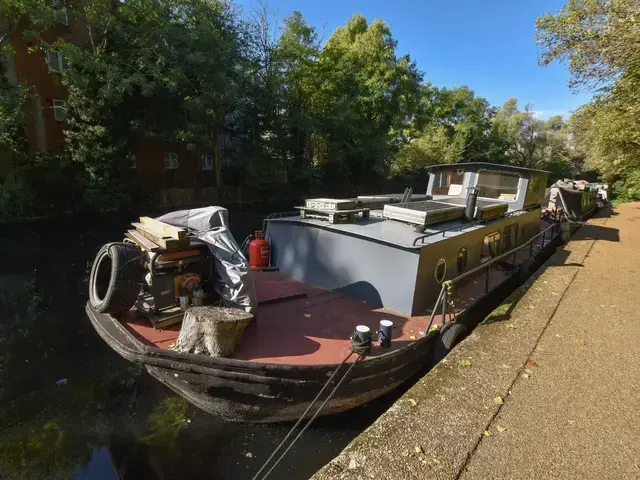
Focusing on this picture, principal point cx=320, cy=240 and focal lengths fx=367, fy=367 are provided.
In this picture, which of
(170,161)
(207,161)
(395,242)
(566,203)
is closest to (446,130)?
(566,203)

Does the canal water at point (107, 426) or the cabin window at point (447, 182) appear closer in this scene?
the canal water at point (107, 426)

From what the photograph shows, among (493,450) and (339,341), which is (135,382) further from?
(493,450)

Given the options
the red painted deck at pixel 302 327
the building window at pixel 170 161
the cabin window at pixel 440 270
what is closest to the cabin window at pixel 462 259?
the cabin window at pixel 440 270

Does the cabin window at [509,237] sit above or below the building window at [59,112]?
below

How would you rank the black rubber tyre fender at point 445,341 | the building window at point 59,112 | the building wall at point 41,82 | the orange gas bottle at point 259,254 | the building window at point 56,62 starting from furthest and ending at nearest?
the building window at point 59,112 < the building window at point 56,62 < the building wall at point 41,82 < the orange gas bottle at point 259,254 < the black rubber tyre fender at point 445,341

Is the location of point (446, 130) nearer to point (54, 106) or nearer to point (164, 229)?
point (54, 106)

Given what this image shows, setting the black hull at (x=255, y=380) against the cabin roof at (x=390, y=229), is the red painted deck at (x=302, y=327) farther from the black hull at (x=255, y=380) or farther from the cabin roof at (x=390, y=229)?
the cabin roof at (x=390, y=229)

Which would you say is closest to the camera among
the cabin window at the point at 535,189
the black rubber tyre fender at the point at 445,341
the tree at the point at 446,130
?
the black rubber tyre fender at the point at 445,341

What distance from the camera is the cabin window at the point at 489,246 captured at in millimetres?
7529

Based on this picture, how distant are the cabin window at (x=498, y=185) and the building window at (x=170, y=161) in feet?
71.6

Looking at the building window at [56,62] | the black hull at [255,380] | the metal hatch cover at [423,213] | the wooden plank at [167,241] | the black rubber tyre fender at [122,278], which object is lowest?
the black hull at [255,380]

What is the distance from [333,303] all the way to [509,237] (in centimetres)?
516

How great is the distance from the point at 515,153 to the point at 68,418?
4788 centimetres

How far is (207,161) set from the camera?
2788 centimetres
